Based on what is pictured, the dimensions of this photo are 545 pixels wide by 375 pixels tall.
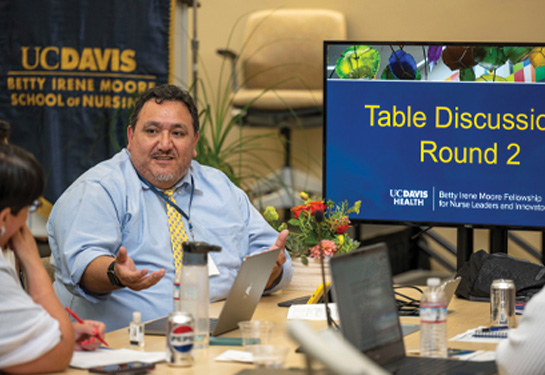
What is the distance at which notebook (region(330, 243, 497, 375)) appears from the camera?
1624 mm

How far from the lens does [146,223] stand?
104 inches

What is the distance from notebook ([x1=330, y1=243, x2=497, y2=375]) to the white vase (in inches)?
39.8

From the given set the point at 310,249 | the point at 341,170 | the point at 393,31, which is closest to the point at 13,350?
the point at 310,249

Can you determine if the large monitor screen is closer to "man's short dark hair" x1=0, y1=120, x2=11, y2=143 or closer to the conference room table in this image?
the conference room table

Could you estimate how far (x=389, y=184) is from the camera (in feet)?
10.4

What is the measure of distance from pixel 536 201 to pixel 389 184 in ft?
1.75

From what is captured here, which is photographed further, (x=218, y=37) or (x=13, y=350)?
(x=218, y=37)

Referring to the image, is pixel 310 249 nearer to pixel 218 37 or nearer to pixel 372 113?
pixel 372 113

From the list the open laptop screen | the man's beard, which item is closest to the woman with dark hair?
the open laptop screen

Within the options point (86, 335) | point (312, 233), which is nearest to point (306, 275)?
point (312, 233)

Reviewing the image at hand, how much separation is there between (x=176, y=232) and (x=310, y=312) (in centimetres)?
56

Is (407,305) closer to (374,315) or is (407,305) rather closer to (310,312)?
(310,312)

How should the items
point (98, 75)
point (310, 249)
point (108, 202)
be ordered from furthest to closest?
1. point (98, 75)
2. point (310, 249)
3. point (108, 202)

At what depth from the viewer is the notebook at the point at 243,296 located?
2033mm
